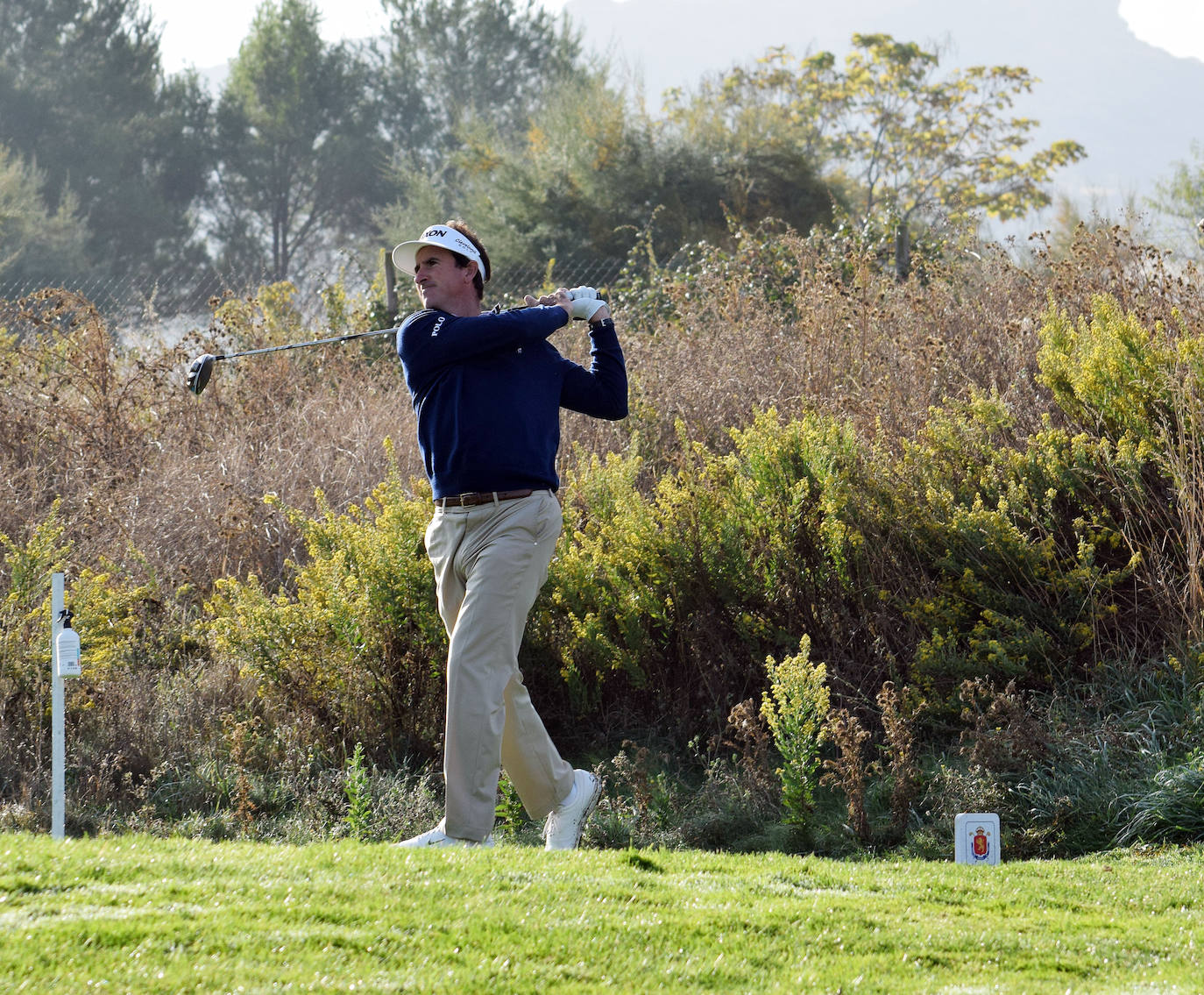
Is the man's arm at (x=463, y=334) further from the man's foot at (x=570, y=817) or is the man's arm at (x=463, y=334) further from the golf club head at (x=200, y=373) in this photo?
the golf club head at (x=200, y=373)

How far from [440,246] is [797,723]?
93.6 inches

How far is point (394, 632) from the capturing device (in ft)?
22.7

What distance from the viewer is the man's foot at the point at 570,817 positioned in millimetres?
5195

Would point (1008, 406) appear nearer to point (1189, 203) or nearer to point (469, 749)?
point (469, 749)

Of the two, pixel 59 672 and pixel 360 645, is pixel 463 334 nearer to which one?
pixel 59 672

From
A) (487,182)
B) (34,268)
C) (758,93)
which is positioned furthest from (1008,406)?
(34,268)

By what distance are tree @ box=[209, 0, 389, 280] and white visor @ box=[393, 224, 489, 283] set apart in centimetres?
3672

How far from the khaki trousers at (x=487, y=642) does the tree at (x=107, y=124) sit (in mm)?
33611

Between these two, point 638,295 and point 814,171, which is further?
point 814,171

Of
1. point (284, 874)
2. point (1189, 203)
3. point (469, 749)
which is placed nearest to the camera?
point (284, 874)

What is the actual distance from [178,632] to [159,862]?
13.0 ft

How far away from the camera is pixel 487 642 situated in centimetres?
484

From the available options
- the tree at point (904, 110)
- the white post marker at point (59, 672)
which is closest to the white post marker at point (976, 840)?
the white post marker at point (59, 672)

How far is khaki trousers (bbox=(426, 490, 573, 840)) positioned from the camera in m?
4.81
